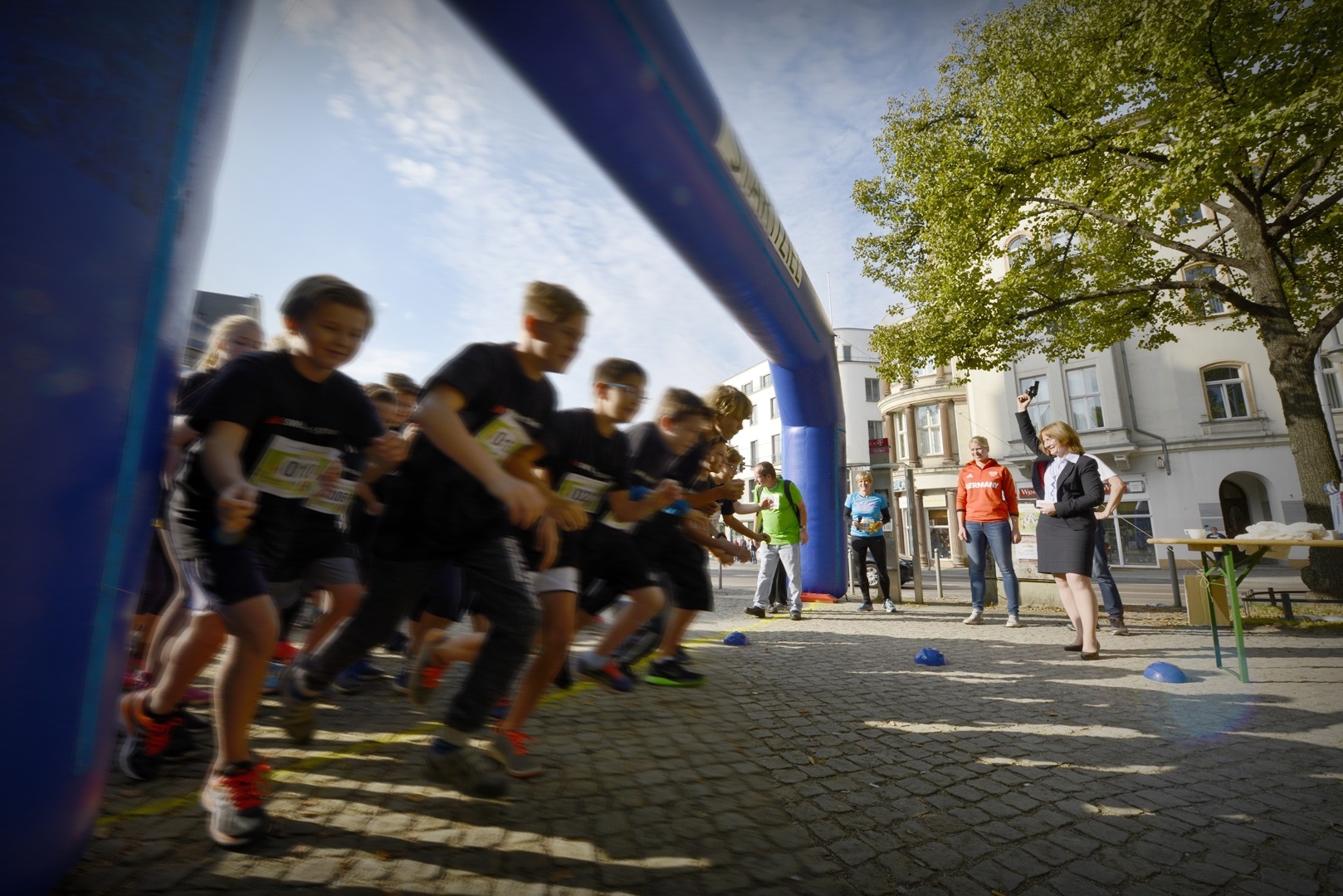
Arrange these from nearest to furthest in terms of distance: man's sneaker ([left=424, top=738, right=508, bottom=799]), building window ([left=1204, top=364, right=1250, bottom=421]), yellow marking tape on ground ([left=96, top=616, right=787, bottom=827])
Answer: yellow marking tape on ground ([left=96, top=616, right=787, bottom=827])
man's sneaker ([left=424, top=738, right=508, bottom=799])
building window ([left=1204, top=364, right=1250, bottom=421])

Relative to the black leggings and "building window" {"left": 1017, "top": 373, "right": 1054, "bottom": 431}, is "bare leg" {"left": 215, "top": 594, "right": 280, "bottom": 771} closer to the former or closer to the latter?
the black leggings

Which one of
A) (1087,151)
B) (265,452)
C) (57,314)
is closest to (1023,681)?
(265,452)

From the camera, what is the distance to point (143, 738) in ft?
7.81

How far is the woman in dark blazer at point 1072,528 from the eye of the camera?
16.5 feet

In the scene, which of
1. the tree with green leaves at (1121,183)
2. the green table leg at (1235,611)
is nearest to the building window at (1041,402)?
the tree with green leaves at (1121,183)

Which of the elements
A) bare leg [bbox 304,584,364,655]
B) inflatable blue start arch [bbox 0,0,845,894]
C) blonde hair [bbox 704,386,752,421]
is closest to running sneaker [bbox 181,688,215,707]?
bare leg [bbox 304,584,364,655]

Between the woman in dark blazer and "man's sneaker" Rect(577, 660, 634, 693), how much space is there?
3.61 m

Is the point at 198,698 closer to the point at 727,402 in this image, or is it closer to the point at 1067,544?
the point at 727,402

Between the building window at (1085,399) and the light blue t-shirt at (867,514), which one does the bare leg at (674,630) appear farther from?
the building window at (1085,399)

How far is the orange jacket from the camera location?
7.07m

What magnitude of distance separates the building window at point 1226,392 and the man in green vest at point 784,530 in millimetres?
22331

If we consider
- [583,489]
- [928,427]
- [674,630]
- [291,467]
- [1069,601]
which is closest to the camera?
[291,467]

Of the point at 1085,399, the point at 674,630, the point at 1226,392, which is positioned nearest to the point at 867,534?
the point at 674,630

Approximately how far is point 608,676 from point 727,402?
81.0 inches
